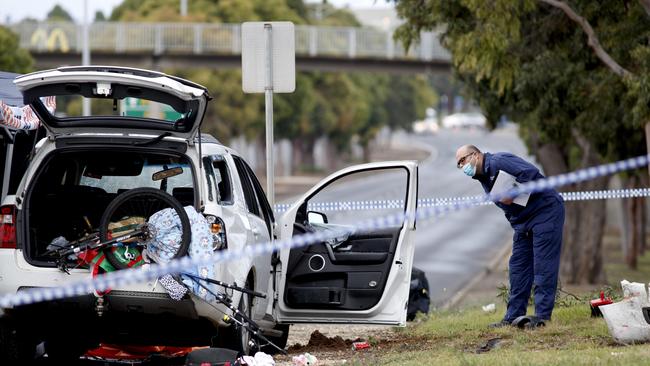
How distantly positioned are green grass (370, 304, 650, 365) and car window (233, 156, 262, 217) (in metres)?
1.54

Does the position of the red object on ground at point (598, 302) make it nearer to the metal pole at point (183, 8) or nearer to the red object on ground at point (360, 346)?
the red object on ground at point (360, 346)

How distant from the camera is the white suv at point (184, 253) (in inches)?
372

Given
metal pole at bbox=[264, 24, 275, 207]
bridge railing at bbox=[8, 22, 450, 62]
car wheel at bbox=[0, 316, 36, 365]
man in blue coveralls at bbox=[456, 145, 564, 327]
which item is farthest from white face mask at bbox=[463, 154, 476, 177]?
bridge railing at bbox=[8, 22, 450, 62]

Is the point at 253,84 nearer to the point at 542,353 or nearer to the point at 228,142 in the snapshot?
the point at 542,353

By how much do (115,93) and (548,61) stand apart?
1255 cm

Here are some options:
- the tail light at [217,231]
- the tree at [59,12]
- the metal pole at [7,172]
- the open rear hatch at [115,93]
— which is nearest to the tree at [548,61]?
the metal pole at [7,172]

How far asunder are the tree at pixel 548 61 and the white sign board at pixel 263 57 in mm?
4757

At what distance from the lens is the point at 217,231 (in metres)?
9.55

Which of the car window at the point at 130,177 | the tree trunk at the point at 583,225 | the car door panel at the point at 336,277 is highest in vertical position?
the car window at the point at 130,177

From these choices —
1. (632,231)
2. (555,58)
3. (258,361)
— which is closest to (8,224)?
(258,361)

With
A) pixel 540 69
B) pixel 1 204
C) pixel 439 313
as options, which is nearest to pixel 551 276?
pixel 1 204

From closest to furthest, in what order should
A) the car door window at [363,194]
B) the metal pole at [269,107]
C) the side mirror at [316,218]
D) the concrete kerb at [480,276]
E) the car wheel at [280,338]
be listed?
the side mirror at [316,218] < the car wheel at [280,338] < the metal pole at [269,107] < the concrete kerb at [480,276] < the car door window at [363,194]

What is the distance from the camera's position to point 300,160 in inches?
3440

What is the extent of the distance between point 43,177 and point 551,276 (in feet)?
13.4
